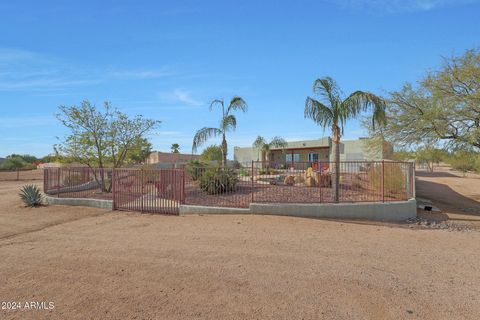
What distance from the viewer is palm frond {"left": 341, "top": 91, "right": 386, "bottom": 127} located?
1155cm

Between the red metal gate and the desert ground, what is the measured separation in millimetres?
2484

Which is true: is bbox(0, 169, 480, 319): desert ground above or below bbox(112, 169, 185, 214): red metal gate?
below

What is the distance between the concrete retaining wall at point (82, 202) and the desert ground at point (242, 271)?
137 inches

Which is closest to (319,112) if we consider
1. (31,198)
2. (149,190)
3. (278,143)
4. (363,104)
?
(363,104)

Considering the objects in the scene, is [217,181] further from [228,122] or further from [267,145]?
[267,145]

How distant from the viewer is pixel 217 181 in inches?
543

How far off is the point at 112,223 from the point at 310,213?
6212 mm

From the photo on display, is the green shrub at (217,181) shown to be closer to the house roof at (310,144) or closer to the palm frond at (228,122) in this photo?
the palm frond at (228,122)

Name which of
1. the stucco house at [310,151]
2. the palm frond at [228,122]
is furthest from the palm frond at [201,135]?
the stucco house at [310,151]

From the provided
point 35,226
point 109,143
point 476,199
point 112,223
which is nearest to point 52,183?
point 109,143

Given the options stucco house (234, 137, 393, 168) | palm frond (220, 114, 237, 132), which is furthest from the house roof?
palm frond (220, 114, 237, 132)

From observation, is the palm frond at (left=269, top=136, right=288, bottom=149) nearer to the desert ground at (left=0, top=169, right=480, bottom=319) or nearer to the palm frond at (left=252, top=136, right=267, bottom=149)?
the palm frond at (left=252, top=136, right=267, bottom=149)

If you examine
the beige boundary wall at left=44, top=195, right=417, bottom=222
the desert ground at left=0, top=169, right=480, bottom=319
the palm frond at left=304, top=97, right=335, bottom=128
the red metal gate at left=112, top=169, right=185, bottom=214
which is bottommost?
the desert ground at left=0, top=169, right=480, bottom=319

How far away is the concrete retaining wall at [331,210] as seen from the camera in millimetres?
10828
